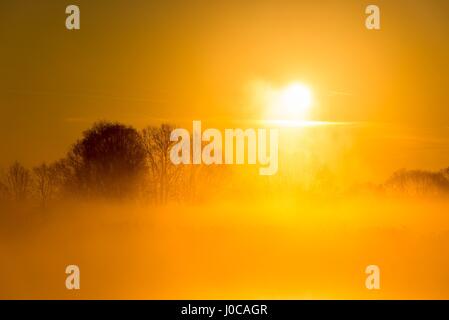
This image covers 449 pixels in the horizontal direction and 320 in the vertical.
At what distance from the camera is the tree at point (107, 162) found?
8268 mm

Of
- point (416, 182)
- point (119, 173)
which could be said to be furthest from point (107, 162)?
point (416, 182)

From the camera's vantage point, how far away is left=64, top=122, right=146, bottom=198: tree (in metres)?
8.27

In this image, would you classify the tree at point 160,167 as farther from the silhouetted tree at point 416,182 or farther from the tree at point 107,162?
the silhouetted tree at point 416,182

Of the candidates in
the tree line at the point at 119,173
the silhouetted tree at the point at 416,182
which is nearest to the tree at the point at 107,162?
the tree line at the point at 119,173

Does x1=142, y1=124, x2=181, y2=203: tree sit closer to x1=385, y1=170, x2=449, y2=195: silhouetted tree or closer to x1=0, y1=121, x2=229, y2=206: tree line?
x1=0, y1=121, x2=229, y2=206: tree line

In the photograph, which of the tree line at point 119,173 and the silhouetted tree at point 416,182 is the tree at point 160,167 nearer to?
the tree line at point 119,173

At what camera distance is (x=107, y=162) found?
845 cm

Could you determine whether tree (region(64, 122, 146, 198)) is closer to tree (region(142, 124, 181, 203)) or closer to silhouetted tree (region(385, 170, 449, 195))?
tree (region(142, 124, 181, 203))

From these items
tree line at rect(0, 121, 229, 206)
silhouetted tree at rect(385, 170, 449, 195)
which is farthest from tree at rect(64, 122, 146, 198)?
silhouetted tree at rect(385, 170, 449, 195)

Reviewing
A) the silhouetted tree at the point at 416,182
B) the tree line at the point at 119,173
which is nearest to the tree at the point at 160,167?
the tree line at the point at 119,173

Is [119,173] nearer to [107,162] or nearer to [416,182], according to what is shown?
[107,162]
